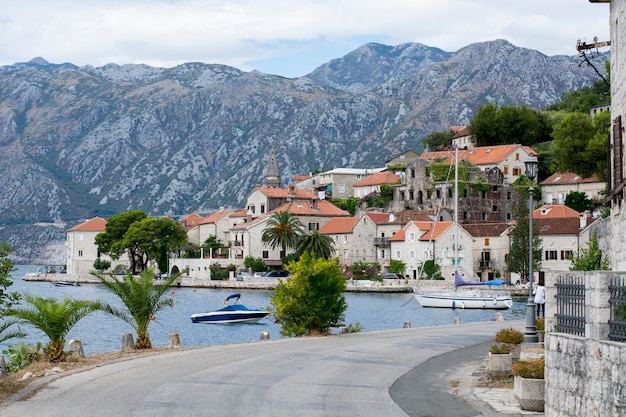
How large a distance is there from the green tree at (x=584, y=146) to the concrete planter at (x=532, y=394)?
33.9m

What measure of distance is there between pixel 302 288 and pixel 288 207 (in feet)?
334

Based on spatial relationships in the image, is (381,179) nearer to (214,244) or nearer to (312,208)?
(312,208)

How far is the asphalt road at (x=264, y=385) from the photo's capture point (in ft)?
60.2

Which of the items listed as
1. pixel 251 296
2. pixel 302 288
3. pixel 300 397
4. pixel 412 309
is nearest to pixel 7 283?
pixel 300 397

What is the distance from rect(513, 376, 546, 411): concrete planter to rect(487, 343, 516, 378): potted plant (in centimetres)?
444

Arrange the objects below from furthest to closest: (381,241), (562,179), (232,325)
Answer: (562,179), (381,241), (232,325)

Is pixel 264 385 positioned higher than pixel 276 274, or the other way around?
pixel 276 274

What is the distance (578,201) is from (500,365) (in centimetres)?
9986

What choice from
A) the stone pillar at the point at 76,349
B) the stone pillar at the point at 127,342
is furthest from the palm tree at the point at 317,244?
the stone pillar at the point at 76,349

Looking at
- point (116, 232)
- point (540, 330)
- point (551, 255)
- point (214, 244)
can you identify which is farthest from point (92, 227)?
point (540, 330)

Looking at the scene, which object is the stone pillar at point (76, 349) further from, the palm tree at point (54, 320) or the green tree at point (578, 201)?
the green tree at point (578, 201)

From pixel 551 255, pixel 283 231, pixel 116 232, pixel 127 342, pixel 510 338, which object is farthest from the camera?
pixel 116 232

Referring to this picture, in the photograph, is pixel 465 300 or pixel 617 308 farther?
pixel 465 300

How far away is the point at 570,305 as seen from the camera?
53.4ft
